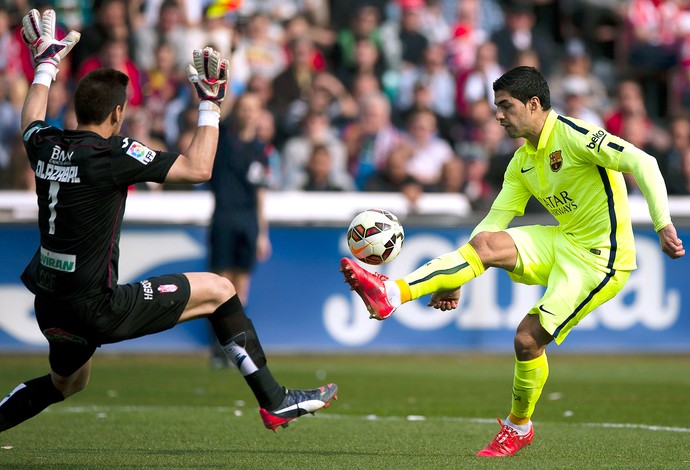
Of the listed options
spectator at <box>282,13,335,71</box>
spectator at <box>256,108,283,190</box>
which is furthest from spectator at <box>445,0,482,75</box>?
spectator at <box>256,108,283,190</box>

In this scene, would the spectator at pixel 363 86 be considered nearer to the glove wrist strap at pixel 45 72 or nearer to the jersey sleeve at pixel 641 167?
the jersey sleeve at pixel 641 167

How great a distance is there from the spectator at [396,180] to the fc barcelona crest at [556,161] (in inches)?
303

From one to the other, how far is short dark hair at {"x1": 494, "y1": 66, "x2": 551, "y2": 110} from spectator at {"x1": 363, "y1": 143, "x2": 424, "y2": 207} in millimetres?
7686

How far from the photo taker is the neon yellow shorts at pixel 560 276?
Result: 7273 mm

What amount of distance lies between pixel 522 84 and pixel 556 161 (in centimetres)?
50

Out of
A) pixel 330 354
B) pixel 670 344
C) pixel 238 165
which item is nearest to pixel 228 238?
pixel 238 165

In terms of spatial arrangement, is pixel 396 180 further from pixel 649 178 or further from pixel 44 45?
pixel 44 45

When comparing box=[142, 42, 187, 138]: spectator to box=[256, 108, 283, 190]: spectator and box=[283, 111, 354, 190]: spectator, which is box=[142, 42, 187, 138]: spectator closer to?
box=[256, 108, 283, 190]: spectator

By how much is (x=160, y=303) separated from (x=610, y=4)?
650 inches

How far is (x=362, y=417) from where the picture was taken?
30.7 ft

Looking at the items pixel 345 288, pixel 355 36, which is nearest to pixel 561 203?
pixel 345 288

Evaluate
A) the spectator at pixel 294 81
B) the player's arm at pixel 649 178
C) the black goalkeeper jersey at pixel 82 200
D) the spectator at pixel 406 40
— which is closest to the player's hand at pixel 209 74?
the black goalkeeper jersey at pixel 82 200

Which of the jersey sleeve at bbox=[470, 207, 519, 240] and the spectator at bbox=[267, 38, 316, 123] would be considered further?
the spectator at bbox=[267, 38, 316, 123]

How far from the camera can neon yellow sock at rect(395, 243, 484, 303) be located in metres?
7.14
